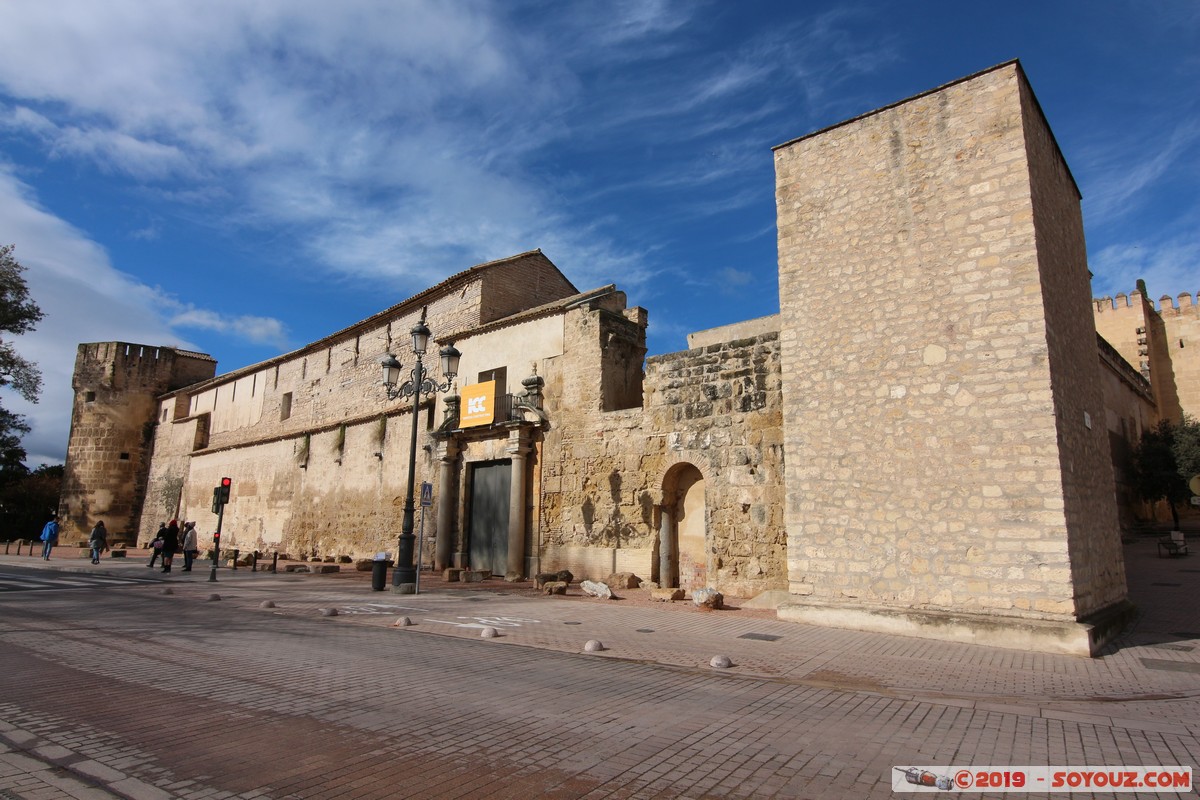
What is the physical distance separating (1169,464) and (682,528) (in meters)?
23.5

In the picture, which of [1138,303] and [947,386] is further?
[1138,303]

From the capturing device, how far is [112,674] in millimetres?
6043

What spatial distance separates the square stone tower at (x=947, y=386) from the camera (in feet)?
26.9

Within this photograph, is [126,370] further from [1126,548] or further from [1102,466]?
[1126,548]

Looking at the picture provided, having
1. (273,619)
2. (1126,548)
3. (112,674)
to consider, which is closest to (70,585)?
(273,619)

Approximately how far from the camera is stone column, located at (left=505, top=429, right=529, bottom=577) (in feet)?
52.2

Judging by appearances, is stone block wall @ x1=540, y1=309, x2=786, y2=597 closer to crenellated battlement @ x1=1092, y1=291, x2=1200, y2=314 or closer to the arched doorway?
the arched doorway

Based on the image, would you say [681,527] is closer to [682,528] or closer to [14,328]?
[682,528]

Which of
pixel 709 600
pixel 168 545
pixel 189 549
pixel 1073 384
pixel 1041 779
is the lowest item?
pixel 1041 779

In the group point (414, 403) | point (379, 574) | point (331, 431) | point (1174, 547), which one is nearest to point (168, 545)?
point (331, 431)

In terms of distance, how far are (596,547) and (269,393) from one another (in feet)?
70.1

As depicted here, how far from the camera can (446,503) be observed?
17.9 m

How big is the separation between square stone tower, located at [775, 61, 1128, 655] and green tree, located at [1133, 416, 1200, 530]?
19678mm

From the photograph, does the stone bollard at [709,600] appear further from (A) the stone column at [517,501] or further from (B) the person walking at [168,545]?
(B) the person walking at [168,545]
